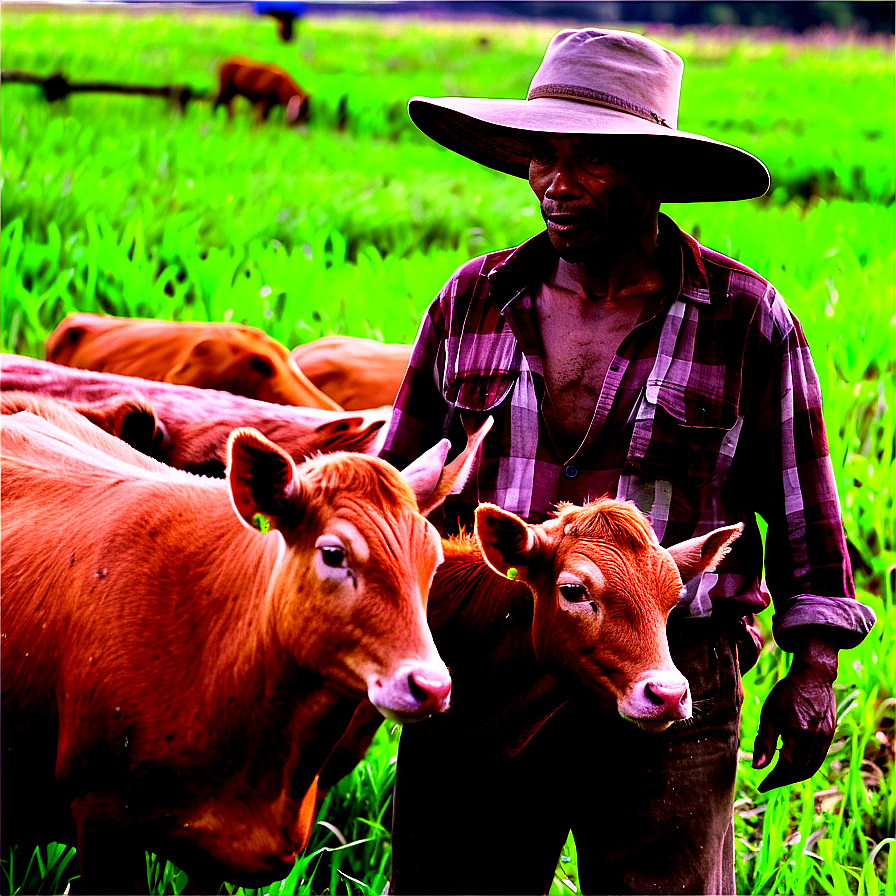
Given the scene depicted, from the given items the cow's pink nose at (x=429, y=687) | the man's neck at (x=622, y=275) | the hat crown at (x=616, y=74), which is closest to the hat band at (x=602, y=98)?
the hat crown at (x=616, y=74)

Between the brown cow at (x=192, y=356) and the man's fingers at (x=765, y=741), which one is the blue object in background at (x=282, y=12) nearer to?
the brown cow at (x=192, y=356)

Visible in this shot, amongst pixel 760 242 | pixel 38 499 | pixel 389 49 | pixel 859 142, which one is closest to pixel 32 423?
pixel 38 499

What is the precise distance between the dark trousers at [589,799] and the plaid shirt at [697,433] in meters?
0.20

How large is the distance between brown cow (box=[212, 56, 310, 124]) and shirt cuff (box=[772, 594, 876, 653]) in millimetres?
11431

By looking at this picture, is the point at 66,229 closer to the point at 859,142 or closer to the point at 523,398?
the point at 523,398

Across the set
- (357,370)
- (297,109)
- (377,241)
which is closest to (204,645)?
(357,370)

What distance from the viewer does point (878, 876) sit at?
3816mm

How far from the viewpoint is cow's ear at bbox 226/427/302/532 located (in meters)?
2.03

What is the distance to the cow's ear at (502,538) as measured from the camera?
2.14m

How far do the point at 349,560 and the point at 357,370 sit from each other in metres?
2.95

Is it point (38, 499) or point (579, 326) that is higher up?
point (579, 326)

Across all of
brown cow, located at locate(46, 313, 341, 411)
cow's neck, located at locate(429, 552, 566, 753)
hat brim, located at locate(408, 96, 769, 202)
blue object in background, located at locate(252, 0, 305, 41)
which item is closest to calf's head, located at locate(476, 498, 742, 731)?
cow's neck, located at locate(429, 552, 566, 753)

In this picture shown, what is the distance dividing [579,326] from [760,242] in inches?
213

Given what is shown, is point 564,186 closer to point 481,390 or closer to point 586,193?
point 586,193
